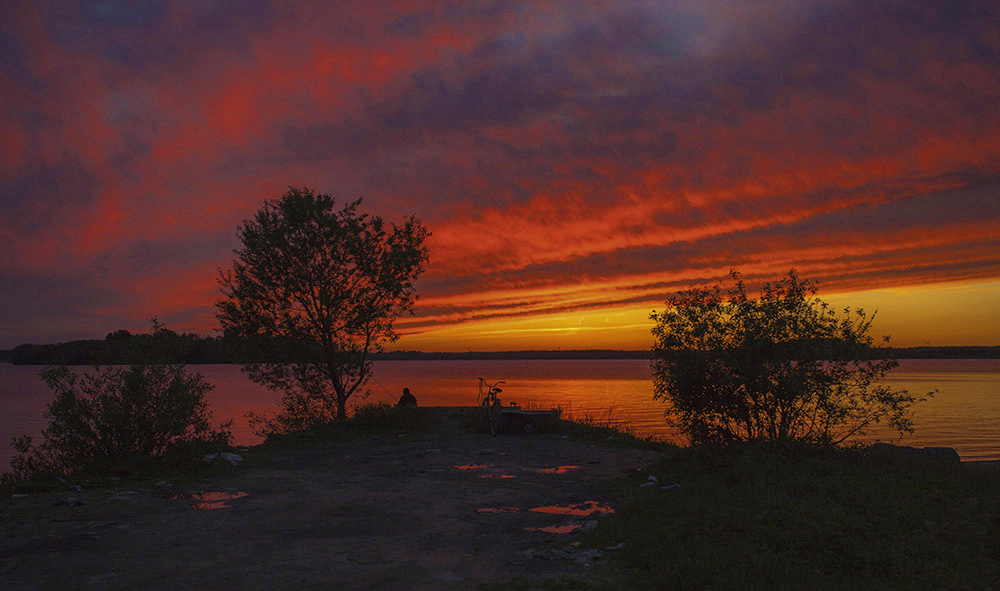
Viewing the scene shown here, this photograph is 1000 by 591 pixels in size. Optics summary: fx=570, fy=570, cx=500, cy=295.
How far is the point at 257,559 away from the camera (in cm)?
813

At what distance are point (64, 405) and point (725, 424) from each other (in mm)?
16250

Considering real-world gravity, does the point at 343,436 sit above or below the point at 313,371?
below

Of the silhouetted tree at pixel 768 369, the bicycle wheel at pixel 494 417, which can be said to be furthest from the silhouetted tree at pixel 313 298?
the silhouetted tree at pixel 768 369

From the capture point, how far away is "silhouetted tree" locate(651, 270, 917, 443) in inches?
479

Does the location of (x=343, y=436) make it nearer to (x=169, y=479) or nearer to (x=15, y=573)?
(x=169, y=479)

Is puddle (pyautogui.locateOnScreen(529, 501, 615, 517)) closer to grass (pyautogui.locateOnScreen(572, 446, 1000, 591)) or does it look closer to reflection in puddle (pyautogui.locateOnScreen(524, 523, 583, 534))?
grass (pyautogui.locateOnScreen(572, 446, 1000, 591))

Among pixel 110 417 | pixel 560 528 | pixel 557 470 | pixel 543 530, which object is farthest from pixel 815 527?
pixel 110 417

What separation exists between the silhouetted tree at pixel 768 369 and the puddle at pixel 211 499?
9.91 meters

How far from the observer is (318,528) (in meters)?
9.91

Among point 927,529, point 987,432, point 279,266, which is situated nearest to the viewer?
point 927,529

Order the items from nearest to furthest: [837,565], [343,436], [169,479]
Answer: [837,565], [169,479], [343,436]

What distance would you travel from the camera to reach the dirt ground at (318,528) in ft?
24.6

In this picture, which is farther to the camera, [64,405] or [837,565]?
[64,405]

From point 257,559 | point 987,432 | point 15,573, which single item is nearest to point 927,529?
point 257,559
